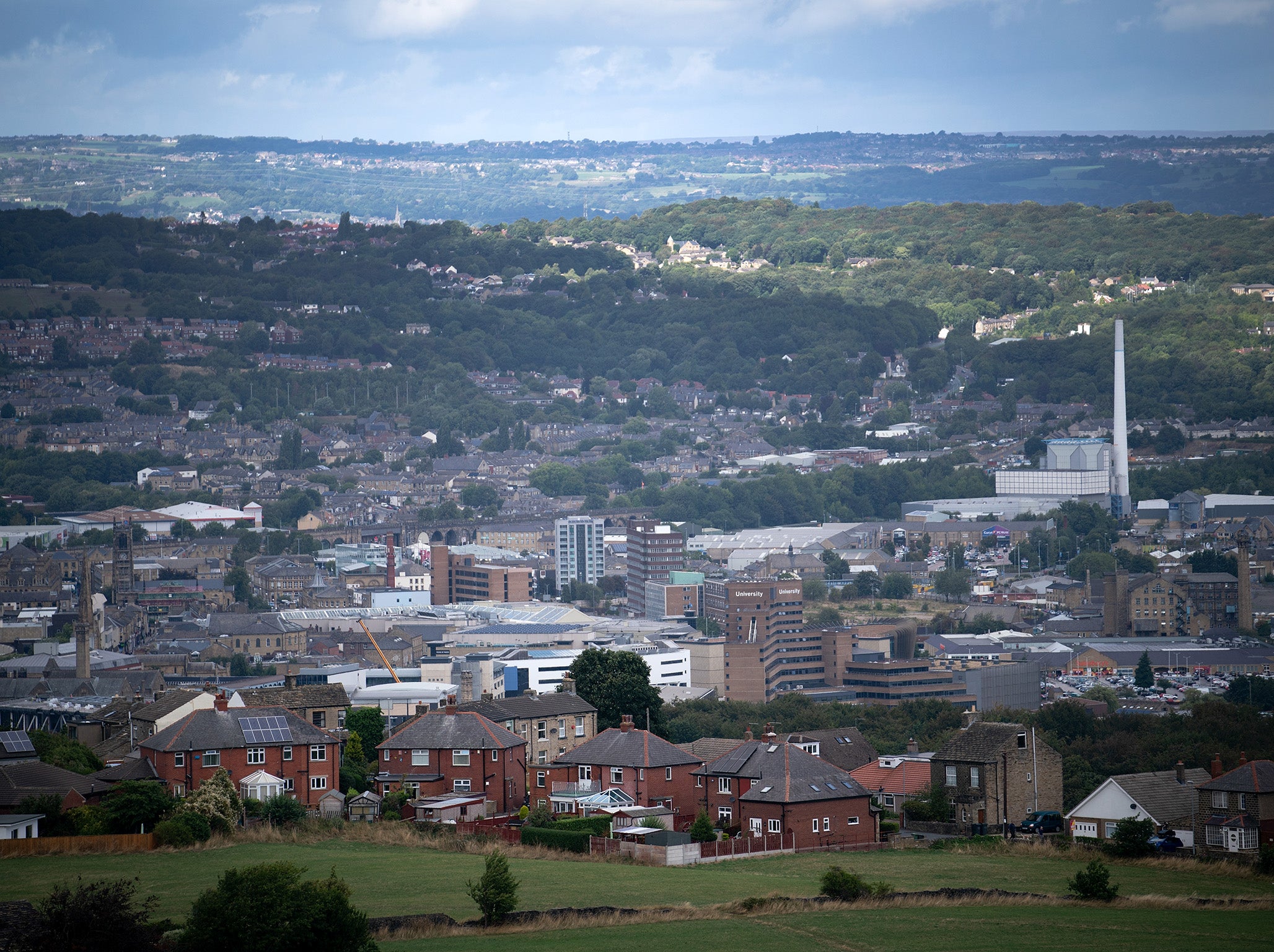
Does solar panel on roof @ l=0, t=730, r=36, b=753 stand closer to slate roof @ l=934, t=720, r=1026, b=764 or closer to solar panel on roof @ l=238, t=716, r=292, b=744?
solar panel on roof @ l=238, t=716, r=292, b=744

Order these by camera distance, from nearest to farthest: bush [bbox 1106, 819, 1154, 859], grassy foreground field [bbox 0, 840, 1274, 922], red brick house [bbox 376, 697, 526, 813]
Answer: grassy foreground field [bbox 0, 840, 1274, 922], bush [bbox 1106, 819, 1154, 859], red brick house [bbox 376, 697, 526, 813]

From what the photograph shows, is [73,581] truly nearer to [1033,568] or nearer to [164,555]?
[164,555]

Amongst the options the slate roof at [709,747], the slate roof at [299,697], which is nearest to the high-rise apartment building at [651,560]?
the slate roof at [299,697]

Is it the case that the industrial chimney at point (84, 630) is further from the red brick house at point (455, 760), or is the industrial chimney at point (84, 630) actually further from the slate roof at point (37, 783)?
the slate roof at point (37, 783)

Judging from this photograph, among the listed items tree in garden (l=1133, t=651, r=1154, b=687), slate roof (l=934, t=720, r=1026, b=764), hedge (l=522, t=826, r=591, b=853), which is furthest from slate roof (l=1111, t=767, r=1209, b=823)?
tree in garden (l=1133, t=651, r=1154, b=687)

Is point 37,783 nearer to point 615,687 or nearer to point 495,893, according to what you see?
point 495,893

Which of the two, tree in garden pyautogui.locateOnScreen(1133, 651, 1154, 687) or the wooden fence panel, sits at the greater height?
the wooden fence panel

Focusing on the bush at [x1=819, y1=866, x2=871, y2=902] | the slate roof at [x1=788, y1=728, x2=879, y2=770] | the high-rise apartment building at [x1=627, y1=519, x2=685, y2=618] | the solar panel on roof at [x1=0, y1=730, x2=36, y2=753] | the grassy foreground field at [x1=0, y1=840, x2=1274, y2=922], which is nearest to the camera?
the grassy foreground field at [x1=0, y1=840, x2=1274, y2=922]
